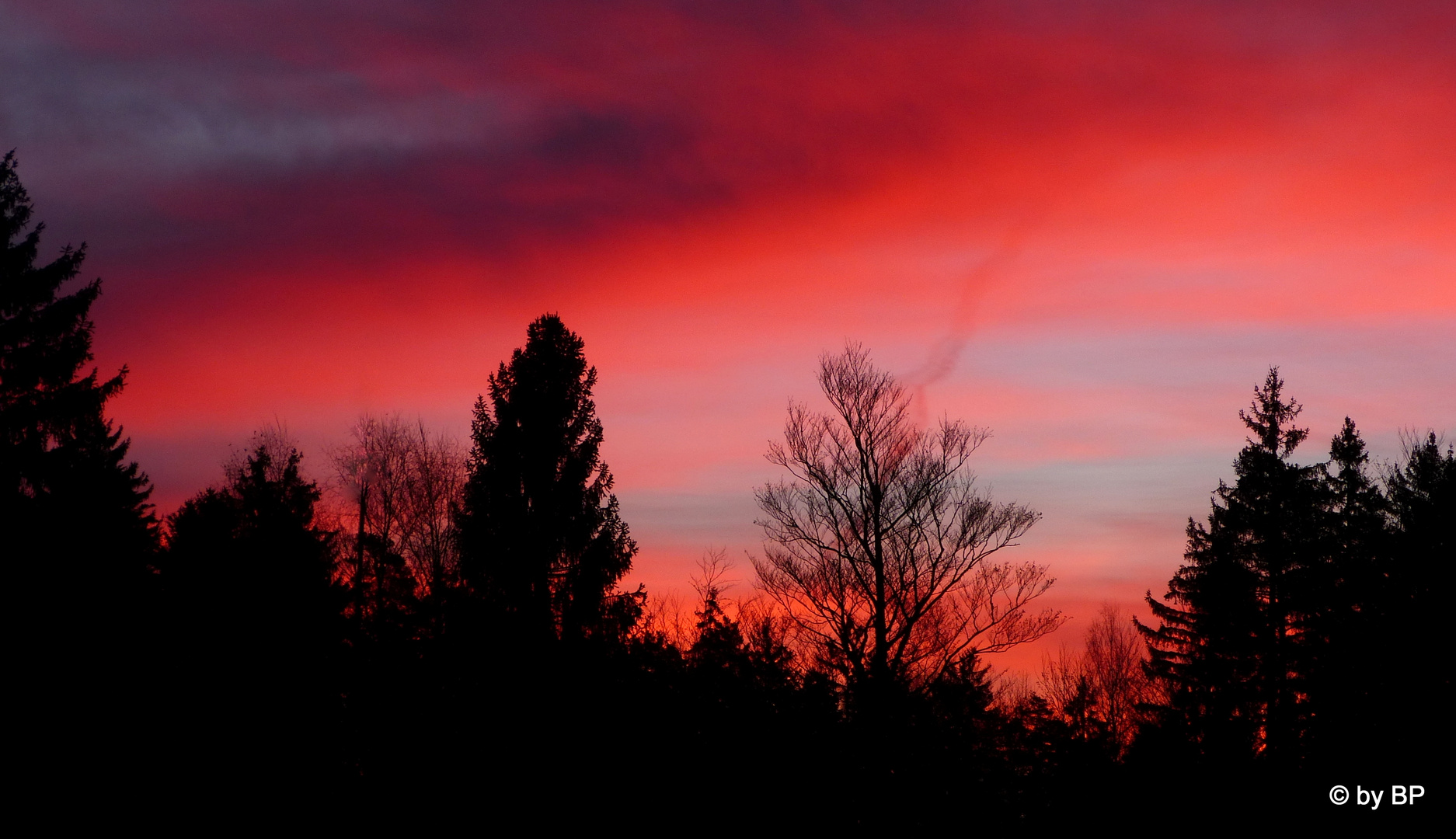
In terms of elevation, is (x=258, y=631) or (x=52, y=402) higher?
(x=52, y=402)

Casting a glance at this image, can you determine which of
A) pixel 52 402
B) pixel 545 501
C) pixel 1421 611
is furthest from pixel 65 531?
pixel 1421 611

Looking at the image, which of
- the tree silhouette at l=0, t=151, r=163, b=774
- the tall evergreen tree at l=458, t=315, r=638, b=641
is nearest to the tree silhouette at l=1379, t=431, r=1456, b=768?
the tall evergreen tree at l=458, t=315, r=638, b=641

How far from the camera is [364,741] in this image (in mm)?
20594

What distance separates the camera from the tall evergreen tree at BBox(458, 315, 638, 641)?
32250 millimetres

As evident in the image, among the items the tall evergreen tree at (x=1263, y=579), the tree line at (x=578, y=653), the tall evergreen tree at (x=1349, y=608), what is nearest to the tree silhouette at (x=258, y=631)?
the tree line at (x=578, y=653)

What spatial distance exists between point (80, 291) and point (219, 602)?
8025 mm

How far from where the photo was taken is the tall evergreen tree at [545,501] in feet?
106

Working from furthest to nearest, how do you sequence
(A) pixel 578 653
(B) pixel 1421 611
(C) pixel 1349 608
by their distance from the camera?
(C) pixel 1349 608
(B) pixel 1421 611
(A) pixel 578 653

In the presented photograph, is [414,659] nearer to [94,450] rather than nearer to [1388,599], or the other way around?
[94,450]

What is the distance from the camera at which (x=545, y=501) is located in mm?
33156

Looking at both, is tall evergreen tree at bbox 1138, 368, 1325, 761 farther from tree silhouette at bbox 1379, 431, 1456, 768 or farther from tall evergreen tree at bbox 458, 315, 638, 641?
tall evergreen tree at bbox 458, 315, 638, 641

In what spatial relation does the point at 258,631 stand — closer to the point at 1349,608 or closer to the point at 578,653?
the point at 578,653

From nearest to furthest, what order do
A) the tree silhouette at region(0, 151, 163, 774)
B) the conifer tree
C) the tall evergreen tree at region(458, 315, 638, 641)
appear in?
the tree silhouette at region(0, 151, 163, 774), the conifer tree, the tall evergreen tree at region(458, 315, 638, 641)

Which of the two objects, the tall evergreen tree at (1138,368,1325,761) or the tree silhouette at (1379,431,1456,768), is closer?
the tree silhouette at (1379,431,1456,768)
